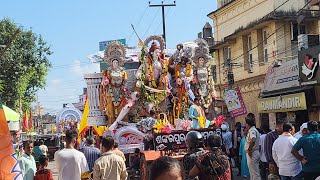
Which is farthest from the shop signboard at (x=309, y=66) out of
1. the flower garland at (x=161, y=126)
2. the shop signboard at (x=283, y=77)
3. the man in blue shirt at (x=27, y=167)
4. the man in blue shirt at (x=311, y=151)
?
the man in blue shirt at (x=27, y=167)

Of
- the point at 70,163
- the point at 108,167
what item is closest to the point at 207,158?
the point at 108,167

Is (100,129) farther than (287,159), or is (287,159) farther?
(100,129)

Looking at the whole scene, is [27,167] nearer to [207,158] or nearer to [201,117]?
[207,158]

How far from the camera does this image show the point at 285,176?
30.8 feet

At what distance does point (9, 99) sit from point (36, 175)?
26.9 meters

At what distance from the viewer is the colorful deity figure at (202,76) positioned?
16656mm

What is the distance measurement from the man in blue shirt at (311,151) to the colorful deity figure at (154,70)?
828cm

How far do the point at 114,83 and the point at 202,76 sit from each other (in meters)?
2.78

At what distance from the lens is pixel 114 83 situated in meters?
16.3

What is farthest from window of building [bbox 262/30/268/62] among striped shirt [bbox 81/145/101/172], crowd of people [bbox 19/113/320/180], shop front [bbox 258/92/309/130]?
striped shirt [bbox 81/145/101/172]

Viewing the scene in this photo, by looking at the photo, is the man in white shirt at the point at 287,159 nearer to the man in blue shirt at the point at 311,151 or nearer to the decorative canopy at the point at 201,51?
the man in blue shirt at the point at 311,151

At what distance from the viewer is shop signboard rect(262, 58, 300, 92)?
21.3 meters

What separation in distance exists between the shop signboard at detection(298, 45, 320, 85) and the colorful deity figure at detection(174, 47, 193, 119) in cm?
509

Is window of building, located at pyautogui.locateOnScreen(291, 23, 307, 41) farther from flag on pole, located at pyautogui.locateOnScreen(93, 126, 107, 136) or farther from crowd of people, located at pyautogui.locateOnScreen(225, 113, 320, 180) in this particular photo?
crowd of people, located at pyautogui.locateOnScreen(225, 113, 320, 180)
